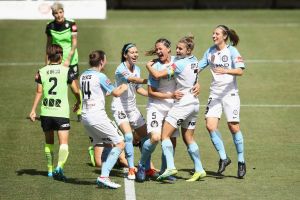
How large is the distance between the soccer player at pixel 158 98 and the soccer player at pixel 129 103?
0.17 m

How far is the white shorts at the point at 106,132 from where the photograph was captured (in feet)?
51.7

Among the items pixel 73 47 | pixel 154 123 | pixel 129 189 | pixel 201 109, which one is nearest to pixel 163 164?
pixel 154 123

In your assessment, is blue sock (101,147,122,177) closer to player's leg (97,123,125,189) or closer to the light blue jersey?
player's leg (97,123,125,189)

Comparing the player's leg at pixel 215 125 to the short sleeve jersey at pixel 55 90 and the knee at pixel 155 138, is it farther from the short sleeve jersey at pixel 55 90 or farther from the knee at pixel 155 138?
the short sleeve jersey at pixel 55 90

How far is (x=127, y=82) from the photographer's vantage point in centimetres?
1645

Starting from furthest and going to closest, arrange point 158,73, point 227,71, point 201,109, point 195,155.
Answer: point 201,109, point 227,71, point 195,155, point 158,73

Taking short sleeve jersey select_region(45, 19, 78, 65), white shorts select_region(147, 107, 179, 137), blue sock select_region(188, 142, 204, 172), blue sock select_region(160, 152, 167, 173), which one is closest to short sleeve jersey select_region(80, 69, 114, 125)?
white shorts select_region(147, 107, 179, 137)

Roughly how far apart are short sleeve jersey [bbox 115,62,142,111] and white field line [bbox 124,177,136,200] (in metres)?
1.24

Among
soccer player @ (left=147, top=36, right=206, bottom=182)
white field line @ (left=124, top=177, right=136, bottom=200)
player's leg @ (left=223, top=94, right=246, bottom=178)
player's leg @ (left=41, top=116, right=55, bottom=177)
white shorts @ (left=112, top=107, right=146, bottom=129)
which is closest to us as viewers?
white field line @ (left=124, top=177, right=136, bottom=200)

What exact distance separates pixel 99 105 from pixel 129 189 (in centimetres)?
142

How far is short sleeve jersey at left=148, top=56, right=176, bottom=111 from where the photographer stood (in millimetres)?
16109

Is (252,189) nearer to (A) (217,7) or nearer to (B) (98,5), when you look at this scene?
(B) (98,5)

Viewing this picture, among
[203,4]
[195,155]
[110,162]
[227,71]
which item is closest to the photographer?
[110,162]

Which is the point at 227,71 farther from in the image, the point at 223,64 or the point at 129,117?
the point at 129,117
